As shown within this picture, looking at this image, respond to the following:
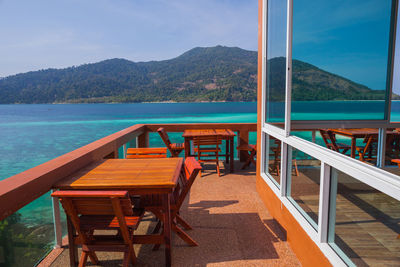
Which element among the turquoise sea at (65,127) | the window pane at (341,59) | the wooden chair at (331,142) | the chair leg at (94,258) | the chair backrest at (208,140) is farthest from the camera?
the turquoise sea at (65,127)

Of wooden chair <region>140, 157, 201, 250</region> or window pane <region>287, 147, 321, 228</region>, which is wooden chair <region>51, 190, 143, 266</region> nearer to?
wooden chair <region>140, 157, 201, 250</region>

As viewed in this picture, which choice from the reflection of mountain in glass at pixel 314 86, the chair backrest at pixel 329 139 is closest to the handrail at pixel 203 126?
the reflection of mountain in glass at pixel 314 86

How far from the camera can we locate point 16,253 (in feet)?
9.39

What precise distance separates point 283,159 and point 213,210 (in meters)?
1.14

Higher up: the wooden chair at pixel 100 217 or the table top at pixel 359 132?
the table top at pixel 359 132

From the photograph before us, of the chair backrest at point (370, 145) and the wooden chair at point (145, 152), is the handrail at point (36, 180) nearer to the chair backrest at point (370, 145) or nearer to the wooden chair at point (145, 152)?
the wooden chair at point (145, 152)

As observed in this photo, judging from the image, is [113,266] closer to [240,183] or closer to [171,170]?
[171,170]

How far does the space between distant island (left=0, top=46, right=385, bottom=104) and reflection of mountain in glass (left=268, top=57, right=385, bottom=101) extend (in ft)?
151

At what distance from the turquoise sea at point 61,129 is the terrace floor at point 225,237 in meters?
0.89

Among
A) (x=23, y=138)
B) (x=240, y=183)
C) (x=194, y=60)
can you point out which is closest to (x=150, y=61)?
(x=194, y=60)

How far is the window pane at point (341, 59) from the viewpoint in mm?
3585

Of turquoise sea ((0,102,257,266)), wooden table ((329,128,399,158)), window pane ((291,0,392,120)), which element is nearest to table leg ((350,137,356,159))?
wooden table ((329,128,399,158))

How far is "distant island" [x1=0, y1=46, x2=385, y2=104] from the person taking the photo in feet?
191

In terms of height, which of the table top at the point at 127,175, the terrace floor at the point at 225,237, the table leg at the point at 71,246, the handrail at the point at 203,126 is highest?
the handrail at the point at 203,126
